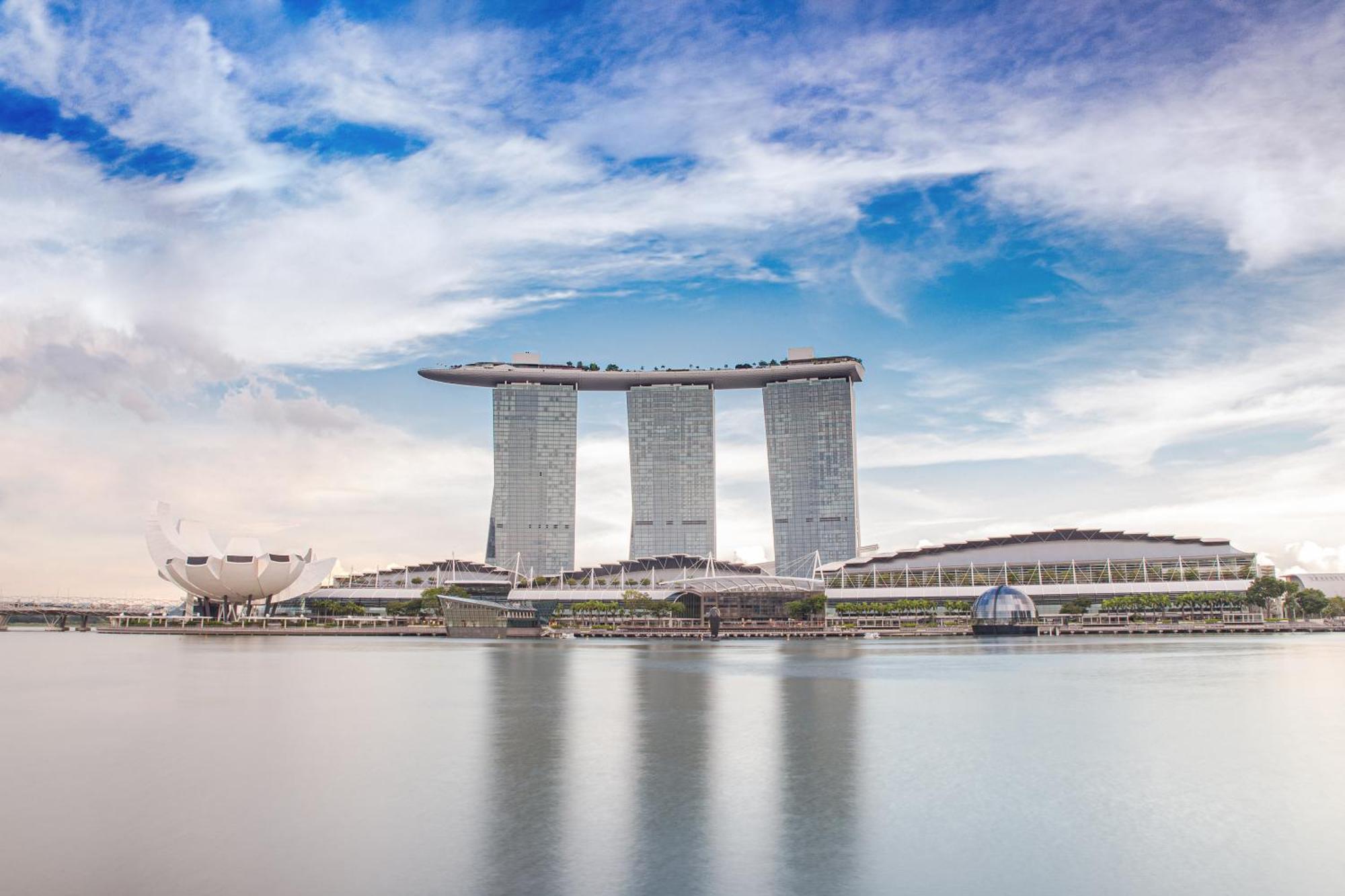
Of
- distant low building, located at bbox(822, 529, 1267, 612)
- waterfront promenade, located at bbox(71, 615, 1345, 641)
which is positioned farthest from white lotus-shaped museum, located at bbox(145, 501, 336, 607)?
distant low building, located at bbox(822, 529, 1267, 612)

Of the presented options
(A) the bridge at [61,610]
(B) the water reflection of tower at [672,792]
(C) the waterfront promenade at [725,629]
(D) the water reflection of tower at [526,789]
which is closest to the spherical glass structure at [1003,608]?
(C) the waterfront promenade at [725,629]

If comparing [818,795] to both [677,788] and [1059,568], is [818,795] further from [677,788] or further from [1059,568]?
[1059,568]

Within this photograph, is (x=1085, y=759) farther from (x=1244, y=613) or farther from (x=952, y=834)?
(x=1244, y=613)

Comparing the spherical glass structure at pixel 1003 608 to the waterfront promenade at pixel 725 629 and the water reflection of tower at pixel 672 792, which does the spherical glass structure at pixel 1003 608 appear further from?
the water reflection of tower at pixel 672 792

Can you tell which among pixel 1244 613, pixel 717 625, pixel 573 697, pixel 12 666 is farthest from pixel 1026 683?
pixel 1244 613

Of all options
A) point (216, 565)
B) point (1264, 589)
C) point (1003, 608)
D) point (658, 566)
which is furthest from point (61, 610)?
point (1264, 589)

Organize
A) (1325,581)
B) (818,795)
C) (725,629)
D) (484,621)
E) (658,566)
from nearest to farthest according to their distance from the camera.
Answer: (818,795) < (484,621) < (725,629) < (1325,581) < (658,566)
